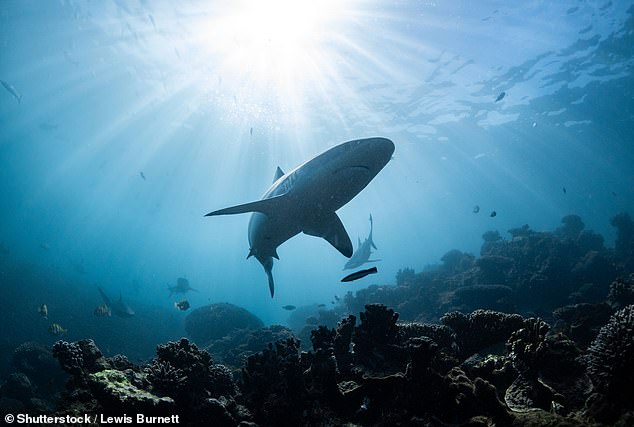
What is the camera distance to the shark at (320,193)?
4.91m

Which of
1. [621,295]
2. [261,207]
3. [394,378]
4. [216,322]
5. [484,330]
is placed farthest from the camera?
[216,322]

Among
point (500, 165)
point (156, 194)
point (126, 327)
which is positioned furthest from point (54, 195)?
point (500, 165)

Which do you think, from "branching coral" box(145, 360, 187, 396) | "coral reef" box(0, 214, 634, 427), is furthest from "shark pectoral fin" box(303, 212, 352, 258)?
"branching coral" box(145, 360, 187, 396)

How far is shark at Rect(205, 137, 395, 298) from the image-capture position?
4.91 meters

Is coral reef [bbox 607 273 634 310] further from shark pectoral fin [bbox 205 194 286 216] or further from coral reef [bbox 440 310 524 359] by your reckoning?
shark pectoral fin [bbox 205 194 286 216]

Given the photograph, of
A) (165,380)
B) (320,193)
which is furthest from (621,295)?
(165,380)

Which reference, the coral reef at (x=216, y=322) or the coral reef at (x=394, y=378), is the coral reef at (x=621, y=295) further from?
the coral reef at (x=216, y=322)

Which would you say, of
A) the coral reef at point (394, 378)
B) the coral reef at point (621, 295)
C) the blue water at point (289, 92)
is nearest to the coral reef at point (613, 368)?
the coral reef at point (394, 378)

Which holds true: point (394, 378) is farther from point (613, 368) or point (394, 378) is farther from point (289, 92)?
point (289, 92)

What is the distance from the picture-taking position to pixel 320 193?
220 inches

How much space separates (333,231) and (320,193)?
154cm

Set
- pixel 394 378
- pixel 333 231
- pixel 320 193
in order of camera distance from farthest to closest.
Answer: pixel 333 231 → pixel 320 193 → pixel 394 378

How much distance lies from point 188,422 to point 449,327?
4.56m

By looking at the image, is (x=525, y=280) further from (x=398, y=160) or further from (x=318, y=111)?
(x=398, y=160)
